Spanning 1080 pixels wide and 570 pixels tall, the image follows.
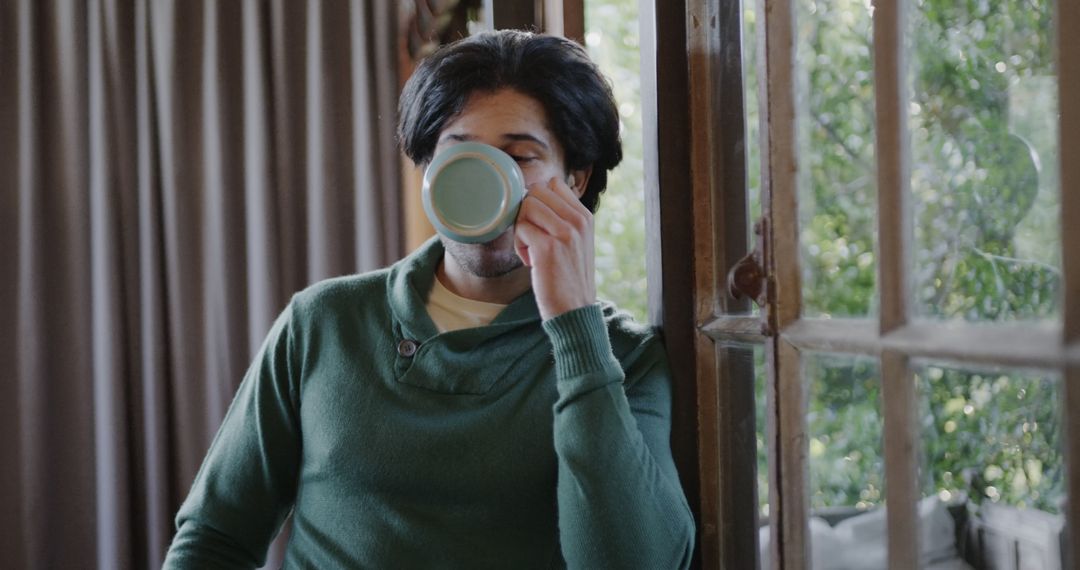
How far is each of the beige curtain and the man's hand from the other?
37.2 inches

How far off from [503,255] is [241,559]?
548 millimetres

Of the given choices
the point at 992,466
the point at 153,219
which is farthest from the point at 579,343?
the point at 153,219

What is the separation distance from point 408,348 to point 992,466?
69 cm

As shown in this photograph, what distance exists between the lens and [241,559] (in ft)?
3.94

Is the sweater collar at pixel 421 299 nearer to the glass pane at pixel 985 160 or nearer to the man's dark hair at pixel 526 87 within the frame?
the man's dark hair at pixel 526 87

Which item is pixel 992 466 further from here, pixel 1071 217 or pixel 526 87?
pixel 526 87

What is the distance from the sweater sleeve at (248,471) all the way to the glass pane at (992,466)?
31.5 inches

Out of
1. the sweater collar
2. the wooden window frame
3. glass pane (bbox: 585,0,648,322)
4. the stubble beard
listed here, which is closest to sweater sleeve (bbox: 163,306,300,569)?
the sweater collar

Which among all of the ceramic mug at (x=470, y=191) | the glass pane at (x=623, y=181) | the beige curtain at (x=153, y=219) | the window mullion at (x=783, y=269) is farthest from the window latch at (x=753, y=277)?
the glass pane at (x=623, y=181)

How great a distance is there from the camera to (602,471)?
93 centimetres

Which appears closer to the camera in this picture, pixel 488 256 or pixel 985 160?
pixel 985 160

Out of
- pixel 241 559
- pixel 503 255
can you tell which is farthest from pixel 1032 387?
pixel 241 559

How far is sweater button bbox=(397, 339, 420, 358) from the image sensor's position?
3.62 feet

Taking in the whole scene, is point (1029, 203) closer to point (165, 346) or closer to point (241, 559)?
point (241, 559)
